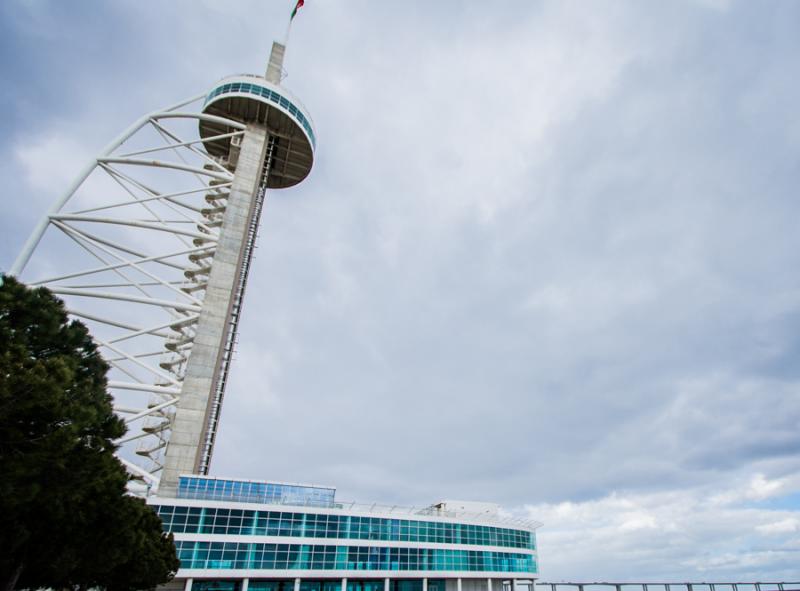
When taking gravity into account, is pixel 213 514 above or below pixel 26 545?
above

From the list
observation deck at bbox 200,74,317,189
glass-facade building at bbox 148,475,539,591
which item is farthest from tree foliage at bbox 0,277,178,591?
observation deck at bbox 200,74,317,189

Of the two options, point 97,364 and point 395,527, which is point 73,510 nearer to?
point 97,364

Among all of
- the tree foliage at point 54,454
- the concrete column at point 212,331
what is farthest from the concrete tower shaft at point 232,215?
the tree foliage at point 54,454

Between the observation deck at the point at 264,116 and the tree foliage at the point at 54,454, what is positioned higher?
the observation deck at the point at 264,116

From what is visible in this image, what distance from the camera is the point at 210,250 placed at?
58.6 meters

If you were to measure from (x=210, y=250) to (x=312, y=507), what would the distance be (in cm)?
3225

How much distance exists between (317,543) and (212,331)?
2594cm

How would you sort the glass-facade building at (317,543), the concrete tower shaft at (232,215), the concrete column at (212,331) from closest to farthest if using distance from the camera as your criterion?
the glass-facade building at (317,543) < the concrete column at (212,331) < the concrete tower shaft at (232,215)

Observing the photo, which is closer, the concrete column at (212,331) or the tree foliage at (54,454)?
the tree foliage at (54,454)

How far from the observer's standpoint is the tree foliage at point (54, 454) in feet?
46.7

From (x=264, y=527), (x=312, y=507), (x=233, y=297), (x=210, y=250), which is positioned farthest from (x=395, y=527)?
(x=210, y=250)

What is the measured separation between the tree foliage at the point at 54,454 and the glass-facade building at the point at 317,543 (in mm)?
25356

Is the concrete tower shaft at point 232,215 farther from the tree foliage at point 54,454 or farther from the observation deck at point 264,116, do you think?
the tree foliage at point 54,454

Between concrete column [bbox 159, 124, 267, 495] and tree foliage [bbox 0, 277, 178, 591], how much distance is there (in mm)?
25903
